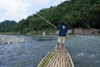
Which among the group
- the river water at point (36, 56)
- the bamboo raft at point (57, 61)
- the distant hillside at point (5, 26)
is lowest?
the river water at point (36, 56)

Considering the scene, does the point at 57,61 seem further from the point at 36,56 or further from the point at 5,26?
the point at 5,26

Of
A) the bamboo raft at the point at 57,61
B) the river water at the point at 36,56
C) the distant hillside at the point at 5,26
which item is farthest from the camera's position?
the distant hillside at the point at 5,26

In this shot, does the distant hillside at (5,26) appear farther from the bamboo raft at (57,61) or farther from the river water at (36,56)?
the bamboo raft at (57,61)

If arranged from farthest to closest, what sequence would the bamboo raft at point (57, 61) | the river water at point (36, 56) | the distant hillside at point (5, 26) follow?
the distant hillside at point (5, 26) < the river water at point (36, 56) < the bamboo raft at point (57, 61)

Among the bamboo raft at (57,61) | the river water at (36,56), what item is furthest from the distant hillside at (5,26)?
the bamboo raft at (57,61)

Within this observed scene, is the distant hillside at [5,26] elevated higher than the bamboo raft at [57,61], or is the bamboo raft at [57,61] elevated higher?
the distant hillside at [5,26]

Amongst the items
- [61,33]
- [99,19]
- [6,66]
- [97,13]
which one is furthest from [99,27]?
[6,66]

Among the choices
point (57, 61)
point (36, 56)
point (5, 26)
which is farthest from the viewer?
point (5, 26)

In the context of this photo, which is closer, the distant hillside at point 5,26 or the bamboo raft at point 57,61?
the bamboo raft at point 57,61

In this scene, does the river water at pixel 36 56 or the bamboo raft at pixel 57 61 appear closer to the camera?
the bamboo raft at pixel 57 61

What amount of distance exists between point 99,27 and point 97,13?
835 centimetres

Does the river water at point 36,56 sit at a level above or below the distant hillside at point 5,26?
below

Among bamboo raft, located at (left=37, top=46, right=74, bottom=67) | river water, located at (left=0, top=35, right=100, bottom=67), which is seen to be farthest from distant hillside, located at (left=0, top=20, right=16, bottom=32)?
bamboo raft, located at (left=37, top=46, right=74, bottom=67)

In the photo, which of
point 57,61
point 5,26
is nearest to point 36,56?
point 57,61
